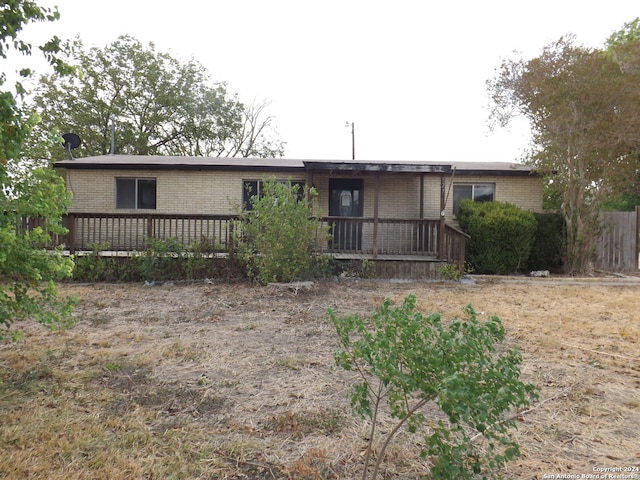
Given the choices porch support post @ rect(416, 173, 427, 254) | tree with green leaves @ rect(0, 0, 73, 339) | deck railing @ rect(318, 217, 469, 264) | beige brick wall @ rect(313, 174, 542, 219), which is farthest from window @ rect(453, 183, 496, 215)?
tree with green leaves @ rect(0, 0, 73, 339)

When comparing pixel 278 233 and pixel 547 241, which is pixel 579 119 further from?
pixel 278 233

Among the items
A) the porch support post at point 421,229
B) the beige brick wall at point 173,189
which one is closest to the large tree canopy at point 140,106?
the beige brick wall at point 173,189

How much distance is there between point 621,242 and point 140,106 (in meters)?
27.1

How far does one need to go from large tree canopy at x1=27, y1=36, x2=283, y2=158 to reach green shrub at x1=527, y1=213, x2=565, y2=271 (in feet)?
73.8

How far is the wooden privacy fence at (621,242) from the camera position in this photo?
11.8 metres

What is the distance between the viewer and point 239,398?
3006 millimetres

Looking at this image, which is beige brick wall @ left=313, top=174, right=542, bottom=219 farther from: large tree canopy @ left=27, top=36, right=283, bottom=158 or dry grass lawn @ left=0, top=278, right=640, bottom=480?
large tree canopy @ left=27, top=36, right=283, bottom=158

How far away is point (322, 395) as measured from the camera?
3076mm

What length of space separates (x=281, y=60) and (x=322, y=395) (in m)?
24.4

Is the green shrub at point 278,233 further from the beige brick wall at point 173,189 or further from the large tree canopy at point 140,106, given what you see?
the large tree canopy at point 140,106

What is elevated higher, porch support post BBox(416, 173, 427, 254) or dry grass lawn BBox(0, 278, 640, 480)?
porch support post BBox(416, 173, 427, 254)

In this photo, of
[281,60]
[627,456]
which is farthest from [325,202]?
[281,60]

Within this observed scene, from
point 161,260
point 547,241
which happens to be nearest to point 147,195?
point 161,260

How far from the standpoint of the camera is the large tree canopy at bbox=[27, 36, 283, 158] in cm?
2459
